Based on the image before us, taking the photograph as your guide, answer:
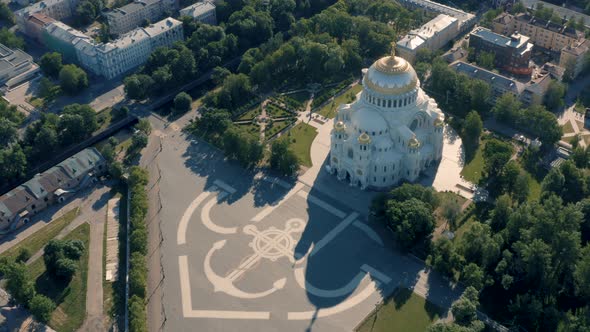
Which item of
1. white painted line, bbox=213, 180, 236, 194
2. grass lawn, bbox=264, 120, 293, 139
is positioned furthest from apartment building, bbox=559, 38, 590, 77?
white painted line, bbox=213, 180, 236, 194

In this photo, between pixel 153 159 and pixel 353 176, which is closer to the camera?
pixel 353 176

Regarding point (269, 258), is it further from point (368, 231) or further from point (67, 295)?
point (67, 295)

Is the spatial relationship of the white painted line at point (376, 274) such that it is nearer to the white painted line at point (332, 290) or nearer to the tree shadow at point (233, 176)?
the white painted line at point (332, 290)

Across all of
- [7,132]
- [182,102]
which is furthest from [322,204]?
[7,132]

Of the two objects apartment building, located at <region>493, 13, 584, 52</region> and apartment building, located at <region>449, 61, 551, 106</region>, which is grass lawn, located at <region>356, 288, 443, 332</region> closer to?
apartment building, located at <region>449, 61, 551, 106</region>

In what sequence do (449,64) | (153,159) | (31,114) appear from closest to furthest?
(153,159) < (31,114) < (449,64)

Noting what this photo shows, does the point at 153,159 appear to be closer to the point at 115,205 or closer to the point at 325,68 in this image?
the point at 115,205

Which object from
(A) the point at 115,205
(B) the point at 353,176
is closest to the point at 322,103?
(B) the point at 353,176
